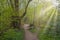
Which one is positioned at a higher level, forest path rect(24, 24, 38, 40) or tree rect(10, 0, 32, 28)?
tree rect(10, 0, 32, 28)

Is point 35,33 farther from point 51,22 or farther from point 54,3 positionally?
point 54,3

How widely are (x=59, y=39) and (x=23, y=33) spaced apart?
1.38ft

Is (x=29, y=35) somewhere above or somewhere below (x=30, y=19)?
below

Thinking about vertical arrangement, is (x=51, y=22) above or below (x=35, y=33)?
above

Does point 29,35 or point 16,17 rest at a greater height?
point 16,17

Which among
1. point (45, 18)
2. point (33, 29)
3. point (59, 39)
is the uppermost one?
point (45, 18)

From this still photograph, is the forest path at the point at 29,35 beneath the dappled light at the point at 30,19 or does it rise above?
beneath

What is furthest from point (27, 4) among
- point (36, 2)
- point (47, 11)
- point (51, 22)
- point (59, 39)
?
point (59, 39)

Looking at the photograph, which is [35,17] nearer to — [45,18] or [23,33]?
[45,18]

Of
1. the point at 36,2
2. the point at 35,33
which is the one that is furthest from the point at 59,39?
the point at 36,2

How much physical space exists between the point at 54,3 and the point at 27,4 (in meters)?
0.32

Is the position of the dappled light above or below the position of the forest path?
above

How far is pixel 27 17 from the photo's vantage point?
3.89ft

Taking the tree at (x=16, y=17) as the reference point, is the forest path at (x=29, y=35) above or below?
below
